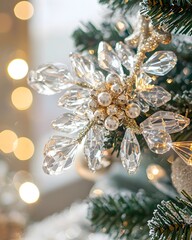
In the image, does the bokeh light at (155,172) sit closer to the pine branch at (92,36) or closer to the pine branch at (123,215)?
the pine branch at (123,215)

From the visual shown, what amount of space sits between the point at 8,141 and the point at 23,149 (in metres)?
0.06

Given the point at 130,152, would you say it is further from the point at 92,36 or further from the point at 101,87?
the point at 92,36

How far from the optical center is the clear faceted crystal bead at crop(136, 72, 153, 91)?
0.41m

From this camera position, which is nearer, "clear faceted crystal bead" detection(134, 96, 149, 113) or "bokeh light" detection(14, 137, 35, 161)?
"clear faceted crystal bead" detection(134, 96, 149, 113)

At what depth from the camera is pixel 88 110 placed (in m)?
0.40

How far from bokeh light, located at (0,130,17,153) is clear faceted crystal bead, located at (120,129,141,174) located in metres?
0.80

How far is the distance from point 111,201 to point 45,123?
86 cm

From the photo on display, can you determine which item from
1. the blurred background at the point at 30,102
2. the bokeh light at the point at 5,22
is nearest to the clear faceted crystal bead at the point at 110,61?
the blurred background at the point at 30,102

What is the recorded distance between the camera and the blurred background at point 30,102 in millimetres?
1164

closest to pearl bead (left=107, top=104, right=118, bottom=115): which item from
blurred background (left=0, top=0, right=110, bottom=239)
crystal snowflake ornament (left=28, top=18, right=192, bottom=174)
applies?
crystal snowflake ornament (left=28, top=18, right=192, bottom=174)

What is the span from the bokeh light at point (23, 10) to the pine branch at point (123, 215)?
78 cm

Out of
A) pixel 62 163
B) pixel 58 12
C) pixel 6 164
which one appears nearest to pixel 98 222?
pixel 62 163

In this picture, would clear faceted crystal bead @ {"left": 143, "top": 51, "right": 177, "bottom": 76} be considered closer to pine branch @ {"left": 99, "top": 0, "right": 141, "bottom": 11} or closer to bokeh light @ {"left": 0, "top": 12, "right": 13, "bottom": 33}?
pine branch @ {"left": 99, "top": 0, "right": 141, "bottom": 11}

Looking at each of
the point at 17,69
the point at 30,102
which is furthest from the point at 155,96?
the point at 30,102
